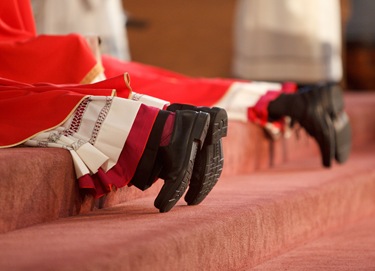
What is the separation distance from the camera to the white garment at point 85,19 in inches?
192

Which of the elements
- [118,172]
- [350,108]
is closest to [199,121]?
[118,172]

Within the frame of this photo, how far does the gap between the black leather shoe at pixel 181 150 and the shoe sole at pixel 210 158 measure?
1.9 inches

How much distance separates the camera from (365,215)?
4.26m

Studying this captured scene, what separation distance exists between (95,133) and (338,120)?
177cm

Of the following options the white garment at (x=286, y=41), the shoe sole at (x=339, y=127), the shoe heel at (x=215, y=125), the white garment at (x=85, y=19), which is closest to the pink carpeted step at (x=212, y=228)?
the shoe sole at (x=339, y=127)

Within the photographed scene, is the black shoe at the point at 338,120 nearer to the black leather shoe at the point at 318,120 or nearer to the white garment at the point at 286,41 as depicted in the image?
the black leather shoe at the point at 318,120

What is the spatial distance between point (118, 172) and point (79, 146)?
0.13 m

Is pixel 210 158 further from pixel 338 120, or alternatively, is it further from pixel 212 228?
pixel 338 120

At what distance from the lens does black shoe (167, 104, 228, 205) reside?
2.82 meters

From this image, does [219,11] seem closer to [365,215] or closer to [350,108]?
[350,108]

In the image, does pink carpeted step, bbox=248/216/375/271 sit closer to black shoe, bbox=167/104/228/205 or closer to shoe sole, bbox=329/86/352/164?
black shoe, bbox=167/104/228/205

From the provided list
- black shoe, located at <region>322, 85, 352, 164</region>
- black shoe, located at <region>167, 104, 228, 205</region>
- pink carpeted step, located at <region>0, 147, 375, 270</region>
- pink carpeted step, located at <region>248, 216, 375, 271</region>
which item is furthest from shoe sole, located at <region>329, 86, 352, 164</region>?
black shoe, located at <region>167, 104, 228, 205</region>

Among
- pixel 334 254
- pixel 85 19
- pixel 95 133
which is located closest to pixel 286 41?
pixel 85 19

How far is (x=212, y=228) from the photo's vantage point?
8.96ft
